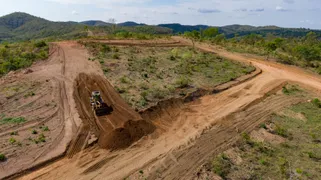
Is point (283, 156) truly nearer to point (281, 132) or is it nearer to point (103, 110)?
point (281, 132)

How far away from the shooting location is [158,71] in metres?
32.6

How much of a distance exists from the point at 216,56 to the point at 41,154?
33499 millimetres

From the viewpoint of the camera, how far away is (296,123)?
20812 mm

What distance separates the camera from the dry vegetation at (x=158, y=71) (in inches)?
1015

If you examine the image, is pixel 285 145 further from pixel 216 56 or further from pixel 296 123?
pixel 216 56

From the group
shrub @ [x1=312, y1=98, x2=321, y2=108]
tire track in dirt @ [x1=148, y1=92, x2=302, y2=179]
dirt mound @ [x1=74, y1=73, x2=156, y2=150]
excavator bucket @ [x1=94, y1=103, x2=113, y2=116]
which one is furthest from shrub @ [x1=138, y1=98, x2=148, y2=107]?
shrub @ [x1=312, y1=98, x2=321, y2=108]

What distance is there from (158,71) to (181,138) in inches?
623

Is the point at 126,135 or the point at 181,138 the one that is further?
the point at 181,138

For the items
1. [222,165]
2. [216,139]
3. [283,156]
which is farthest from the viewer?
[216,139]

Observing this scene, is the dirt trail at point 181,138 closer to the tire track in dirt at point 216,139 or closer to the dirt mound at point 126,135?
the tire track in dirt at point 216,139

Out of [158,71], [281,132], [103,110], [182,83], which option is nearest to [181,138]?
[103,110]

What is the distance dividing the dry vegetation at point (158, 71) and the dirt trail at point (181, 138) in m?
2.60

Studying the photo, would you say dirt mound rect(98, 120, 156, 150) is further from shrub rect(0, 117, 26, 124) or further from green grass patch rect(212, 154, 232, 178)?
shrub rect(0, 117, 26, 124)

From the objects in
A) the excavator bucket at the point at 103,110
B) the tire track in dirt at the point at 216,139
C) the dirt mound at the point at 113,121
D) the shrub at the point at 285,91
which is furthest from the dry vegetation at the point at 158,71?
the tire track in dirt at the point at 216,139
